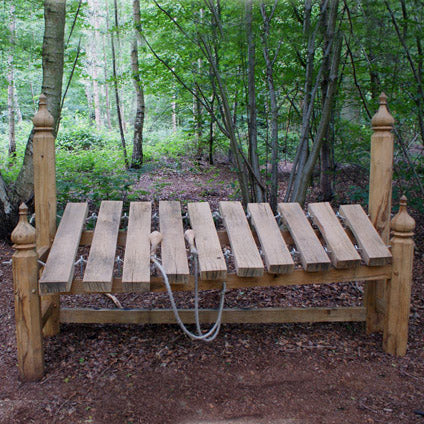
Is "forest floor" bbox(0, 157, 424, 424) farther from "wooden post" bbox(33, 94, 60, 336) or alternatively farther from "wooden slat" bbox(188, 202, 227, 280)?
"wooden post" bbox(33, 94, 60, 336)

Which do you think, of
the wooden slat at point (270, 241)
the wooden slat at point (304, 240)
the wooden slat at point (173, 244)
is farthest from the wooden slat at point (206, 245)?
the wooden slat at point (304, 240)

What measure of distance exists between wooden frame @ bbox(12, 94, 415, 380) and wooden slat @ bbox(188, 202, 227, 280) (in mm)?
112

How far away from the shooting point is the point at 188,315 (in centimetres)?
271

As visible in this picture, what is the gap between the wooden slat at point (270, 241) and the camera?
2.14 metres

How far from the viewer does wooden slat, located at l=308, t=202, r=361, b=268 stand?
2.20m

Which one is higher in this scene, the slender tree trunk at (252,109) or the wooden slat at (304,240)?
the slender tree trunk at (252,109)

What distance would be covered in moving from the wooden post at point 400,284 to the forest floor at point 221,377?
0.44 feet

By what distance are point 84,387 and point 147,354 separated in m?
0.46

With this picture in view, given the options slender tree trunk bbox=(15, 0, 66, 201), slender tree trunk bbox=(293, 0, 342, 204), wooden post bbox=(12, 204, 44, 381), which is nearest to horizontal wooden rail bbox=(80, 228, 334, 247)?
wooden post bbox=(12, 204, 44, 381)

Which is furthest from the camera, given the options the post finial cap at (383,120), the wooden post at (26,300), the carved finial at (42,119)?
the post finial cap at (383,120)

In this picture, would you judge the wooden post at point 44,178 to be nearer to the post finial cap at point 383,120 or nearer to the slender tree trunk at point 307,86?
the post finial cap at point 383,120

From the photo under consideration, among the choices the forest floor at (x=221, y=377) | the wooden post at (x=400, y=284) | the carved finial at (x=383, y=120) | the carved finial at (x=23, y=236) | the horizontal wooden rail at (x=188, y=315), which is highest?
the carved finial at (x=383, y=120)

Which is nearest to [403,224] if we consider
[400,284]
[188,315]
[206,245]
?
[400,284]

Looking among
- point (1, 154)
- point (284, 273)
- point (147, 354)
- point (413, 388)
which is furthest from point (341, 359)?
point (1, 154)
